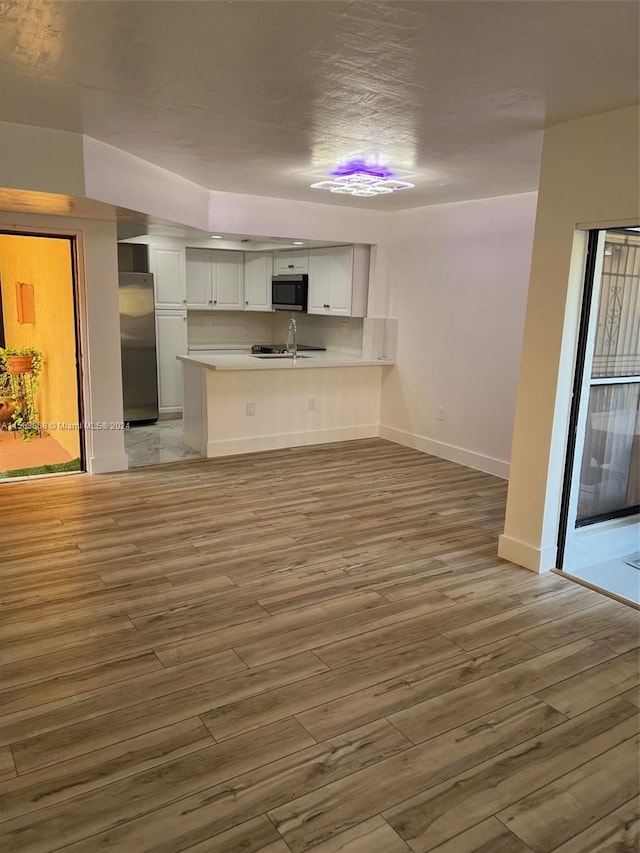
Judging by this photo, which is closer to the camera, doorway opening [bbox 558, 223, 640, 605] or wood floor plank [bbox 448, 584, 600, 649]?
wood floor plank [bbox 448, 584, 600, 649]

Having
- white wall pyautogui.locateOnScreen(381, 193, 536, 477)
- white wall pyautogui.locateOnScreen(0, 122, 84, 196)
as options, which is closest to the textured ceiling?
white wall pyautogui.locateOnScreen(0, 122, 84, 196)

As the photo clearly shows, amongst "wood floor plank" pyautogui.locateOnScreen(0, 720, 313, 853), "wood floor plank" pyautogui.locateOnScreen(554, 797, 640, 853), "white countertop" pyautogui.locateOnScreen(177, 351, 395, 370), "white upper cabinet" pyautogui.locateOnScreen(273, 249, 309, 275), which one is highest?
"white upper cabinet" pyautogui.locateOnScreen(273, 249, 309, 275)

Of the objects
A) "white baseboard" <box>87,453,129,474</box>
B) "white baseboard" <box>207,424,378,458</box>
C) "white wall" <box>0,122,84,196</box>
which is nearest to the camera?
"white wall" <box>0,122,84,196</box>

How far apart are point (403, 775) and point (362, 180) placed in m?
3.73

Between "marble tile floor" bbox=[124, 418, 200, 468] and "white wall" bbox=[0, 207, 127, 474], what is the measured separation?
0.40 meters

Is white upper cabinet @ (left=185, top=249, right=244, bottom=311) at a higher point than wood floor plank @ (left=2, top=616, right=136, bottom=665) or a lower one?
higher

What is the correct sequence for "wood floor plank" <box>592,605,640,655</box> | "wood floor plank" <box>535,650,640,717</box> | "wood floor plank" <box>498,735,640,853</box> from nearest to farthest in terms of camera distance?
1. "wood floor plank" <box>498,735,640,853</box>
2. "wood floor plank" <box>535,650,640,717</box>
3. "wood floor plank" <box>592,605,640,655</box>

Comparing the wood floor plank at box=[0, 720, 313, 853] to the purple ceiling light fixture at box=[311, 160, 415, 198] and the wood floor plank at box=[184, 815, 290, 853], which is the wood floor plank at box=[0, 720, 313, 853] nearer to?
the wood floor plank at box=[184, 815, 290, 853]

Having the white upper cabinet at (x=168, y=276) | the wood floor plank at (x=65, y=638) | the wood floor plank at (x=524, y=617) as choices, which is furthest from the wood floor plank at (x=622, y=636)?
the white upper cabinet at (x=168, y=276)

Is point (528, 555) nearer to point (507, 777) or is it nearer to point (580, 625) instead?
point (580, 625)

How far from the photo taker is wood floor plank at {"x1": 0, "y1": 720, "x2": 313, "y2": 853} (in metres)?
1.79

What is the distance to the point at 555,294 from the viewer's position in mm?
3332

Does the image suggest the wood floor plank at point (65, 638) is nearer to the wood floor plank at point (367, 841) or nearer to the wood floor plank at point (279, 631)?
the wood floor plank at point (279, 631)

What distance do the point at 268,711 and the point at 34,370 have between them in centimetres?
522
